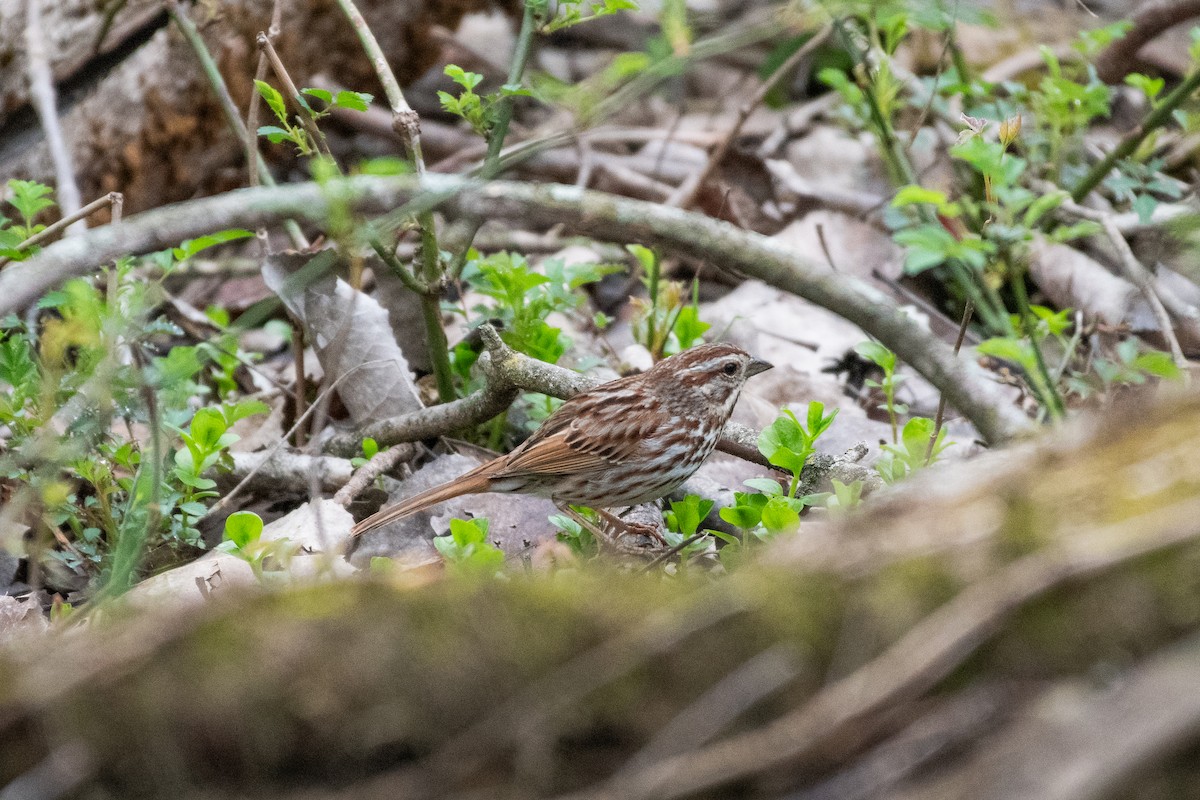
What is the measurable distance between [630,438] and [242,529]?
1730 millimetres

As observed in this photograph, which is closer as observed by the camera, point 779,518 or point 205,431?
point 779,518

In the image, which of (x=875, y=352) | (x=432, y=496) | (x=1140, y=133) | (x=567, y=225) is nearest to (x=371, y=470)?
(x=432, y=496)

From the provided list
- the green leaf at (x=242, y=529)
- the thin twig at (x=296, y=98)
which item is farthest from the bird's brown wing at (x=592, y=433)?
the thin twig at (x=296, y=98)

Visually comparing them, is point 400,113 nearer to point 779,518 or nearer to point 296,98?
point 296,98

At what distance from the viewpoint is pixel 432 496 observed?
4.27 m

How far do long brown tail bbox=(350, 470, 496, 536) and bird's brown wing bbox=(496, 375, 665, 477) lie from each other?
79mm

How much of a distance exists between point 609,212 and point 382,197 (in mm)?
494

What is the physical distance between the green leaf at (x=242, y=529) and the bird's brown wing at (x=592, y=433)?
45.9 inches

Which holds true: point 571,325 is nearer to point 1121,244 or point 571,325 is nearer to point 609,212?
point 1121,244

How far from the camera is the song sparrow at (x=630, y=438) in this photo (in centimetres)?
448

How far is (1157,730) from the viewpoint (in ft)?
5.08

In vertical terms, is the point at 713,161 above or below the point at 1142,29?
below

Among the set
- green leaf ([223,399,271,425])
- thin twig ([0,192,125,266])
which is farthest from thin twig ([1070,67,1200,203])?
thin twig ([0,192,125,266])

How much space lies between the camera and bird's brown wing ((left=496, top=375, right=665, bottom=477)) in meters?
4.48
